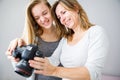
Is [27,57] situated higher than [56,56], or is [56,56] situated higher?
[27,57]

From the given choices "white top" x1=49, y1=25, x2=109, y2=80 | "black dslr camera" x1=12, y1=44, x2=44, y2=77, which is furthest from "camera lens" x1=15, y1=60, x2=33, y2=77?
"white top" x1=49, y1=25, x2=109, y2=80

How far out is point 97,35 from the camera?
0.70 metres

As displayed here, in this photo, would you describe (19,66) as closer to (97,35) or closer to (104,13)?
(97,35)

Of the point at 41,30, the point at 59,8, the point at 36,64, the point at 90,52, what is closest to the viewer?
the point at 36,64

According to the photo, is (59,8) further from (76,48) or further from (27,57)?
(27,57)

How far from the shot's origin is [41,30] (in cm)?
92

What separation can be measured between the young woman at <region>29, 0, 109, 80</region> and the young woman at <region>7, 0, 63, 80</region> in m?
0.03

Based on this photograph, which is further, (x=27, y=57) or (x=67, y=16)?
(x=67, y=16)

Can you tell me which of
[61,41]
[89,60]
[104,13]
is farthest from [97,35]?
[104,13]

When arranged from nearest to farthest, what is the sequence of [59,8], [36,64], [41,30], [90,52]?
[36,64] < [90,52] < [59,8] < [41,30]

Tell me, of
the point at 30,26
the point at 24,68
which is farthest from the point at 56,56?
the point at 24,68

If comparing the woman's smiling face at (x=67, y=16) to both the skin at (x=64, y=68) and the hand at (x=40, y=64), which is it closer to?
the skin at (x=64, y=68)

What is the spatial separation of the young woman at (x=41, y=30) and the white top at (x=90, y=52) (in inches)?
3.7

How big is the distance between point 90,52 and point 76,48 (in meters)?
0.07
